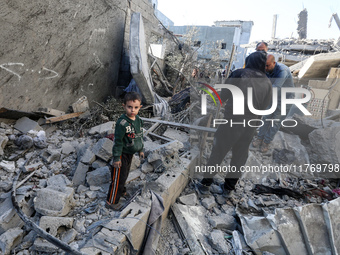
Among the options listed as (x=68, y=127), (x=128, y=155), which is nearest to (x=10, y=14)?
(x=68, y=127)

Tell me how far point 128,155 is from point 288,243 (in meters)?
2.15

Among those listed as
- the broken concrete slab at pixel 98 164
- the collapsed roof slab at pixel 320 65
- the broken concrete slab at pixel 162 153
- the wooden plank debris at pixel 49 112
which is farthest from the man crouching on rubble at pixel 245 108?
the collapsed roof slab at pixel 320 65

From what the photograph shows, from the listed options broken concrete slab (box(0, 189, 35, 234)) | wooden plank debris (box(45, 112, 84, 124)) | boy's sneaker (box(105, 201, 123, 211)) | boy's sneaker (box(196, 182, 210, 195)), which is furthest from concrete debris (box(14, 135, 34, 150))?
boy's sneaker (box(196, 182, 210, 195))

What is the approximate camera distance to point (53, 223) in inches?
73.2

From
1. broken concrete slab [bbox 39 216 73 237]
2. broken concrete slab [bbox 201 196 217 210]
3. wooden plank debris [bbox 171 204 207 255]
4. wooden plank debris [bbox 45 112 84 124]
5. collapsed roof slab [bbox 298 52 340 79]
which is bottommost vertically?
Answer: wooden plank debris [bbox 171 204 207 255]

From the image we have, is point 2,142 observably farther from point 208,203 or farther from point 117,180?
point 208,203

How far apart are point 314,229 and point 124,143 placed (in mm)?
2619

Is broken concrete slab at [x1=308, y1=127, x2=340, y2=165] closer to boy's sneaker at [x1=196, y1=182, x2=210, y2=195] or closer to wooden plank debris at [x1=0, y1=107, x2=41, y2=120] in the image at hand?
boy's sneaker at [x1=196, y1=182, x2=210, y2=195]

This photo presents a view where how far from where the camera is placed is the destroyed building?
203 cm

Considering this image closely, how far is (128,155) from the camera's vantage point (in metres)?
2.34

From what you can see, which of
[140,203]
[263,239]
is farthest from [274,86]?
[140,203]

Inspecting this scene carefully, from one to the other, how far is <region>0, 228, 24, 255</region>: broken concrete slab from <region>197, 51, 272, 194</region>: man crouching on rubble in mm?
2383

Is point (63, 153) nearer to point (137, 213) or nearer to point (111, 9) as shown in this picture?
point (137, 213)

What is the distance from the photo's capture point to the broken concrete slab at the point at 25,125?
366 cm
